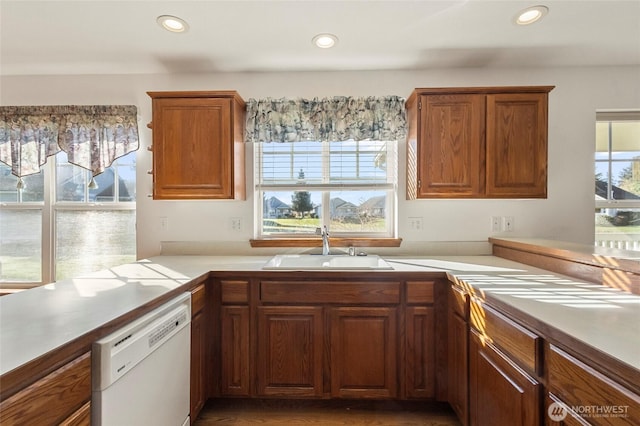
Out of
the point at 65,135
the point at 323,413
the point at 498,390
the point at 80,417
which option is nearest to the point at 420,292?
the point at 498,390

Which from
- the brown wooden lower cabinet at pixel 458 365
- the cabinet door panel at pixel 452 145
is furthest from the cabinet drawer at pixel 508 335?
the cabinet door panel at pixel 452 145

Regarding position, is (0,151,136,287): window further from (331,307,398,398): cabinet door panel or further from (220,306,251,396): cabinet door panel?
(331,307,398,398): cabinet door panel

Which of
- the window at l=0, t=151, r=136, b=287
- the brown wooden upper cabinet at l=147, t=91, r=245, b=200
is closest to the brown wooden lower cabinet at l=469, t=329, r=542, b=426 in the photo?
the brown wooden upper cabinet at l=147, t=91, r=245, b=200

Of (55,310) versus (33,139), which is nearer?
(55,310)

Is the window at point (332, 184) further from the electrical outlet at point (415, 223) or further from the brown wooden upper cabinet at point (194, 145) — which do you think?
the brown wooden upper cabinet at point (194, 145)

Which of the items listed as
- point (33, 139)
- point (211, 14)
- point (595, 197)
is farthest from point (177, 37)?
point (595, 197)

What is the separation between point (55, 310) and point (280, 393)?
Answer: 1237mm

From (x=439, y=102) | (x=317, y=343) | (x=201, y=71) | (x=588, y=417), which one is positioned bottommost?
(x=317, y=343)

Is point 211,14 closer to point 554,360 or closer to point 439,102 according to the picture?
point 439,102

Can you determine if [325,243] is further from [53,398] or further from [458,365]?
[53,398]

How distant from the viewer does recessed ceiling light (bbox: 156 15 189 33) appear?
1.70m

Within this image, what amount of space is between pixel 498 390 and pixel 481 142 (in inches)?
58.3

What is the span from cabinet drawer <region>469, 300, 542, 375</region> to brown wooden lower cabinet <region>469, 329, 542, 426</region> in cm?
4

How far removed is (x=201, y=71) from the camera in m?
2.34
